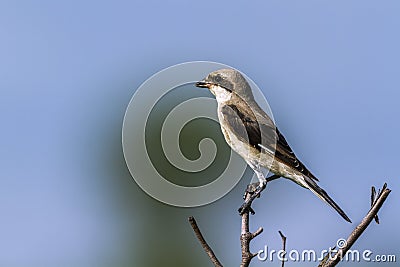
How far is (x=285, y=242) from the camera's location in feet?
9.09

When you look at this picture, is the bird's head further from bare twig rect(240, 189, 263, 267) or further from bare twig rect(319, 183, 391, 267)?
bare twig rect(319, 183, 391, 267)

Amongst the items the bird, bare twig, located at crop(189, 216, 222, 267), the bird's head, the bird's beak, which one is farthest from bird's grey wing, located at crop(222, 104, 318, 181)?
bare twig, located at crop(189, 216, 222, 267)

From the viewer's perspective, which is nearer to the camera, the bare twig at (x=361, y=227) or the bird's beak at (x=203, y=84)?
the bare twig at (x=361, y=227)

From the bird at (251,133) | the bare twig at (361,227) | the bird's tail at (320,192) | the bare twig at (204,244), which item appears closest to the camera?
the bare twig at (361,227)

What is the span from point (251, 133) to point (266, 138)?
123 mm

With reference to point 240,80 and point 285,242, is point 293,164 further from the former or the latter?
point 285,242

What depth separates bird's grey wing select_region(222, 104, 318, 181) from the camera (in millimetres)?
4219

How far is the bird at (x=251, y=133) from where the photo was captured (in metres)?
4.22

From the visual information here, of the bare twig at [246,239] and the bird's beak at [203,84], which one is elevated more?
the bird's beak at [203,84]

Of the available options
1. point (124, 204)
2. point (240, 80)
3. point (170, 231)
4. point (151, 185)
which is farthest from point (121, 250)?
point (151, 185)

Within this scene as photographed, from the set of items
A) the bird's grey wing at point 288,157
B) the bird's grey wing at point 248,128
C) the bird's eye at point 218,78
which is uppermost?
the bird's eye at point 218,78

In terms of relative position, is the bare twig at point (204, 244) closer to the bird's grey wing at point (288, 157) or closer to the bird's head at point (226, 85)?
the bird's grey wing at point (288, 157)

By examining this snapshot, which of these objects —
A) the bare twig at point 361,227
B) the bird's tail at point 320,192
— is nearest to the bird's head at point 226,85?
the bird's tail at point 320,192

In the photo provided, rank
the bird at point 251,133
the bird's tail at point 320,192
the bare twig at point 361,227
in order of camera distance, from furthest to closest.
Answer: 1. the bird at point 251,133
2. the bird's tail at point 320,192
3. the bare twig at point 361,227
